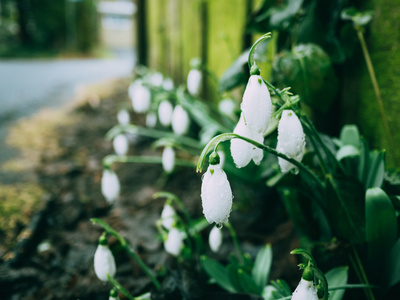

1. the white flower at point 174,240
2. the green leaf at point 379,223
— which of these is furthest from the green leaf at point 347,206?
the white flower at point 174,240

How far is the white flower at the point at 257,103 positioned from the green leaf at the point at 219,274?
1.94ft

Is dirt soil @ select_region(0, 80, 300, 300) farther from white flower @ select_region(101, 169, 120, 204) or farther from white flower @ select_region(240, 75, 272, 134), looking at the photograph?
white flower @ select_region(240, 75, 272, 134)

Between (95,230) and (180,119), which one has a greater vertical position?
(180,119)

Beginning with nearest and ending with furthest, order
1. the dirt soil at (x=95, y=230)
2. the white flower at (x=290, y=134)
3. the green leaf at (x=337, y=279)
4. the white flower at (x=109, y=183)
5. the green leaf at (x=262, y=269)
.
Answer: the white flower at (x=290, y=134) < the green leaf at (x=337, y=279) < the green leaf at (x=262, y=269) < the dirt soil at (x=95, y=230) < the white flower at (x=109, y=183)

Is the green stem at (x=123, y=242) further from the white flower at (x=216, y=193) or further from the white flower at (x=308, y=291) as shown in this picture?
the white flower at (x=308, y=291)

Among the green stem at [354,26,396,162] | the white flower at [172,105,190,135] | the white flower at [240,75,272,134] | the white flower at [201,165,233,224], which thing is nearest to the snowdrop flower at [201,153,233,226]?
the white flower at [201,165,233,224]

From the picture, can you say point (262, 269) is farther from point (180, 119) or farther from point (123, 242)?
point (180, 119)

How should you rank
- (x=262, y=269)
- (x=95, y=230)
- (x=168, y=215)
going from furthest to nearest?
(x=95, y=230) → (x=168, y=215) → (x=262, y=269)

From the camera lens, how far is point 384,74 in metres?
1.26

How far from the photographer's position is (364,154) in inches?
43.3

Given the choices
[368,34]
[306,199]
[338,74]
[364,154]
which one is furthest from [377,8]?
[306,199]

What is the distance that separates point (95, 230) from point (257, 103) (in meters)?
1.25

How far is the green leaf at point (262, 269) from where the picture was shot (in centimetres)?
116

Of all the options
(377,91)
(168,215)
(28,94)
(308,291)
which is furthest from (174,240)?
(28,94)
